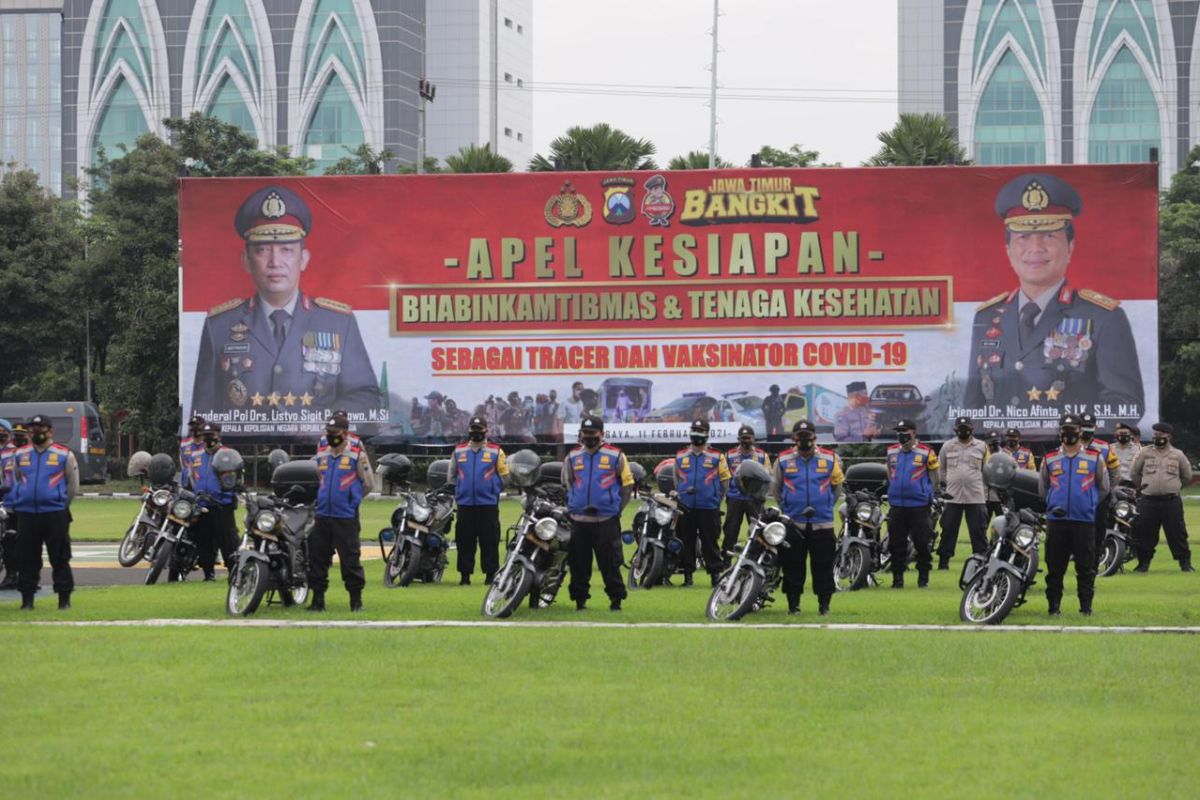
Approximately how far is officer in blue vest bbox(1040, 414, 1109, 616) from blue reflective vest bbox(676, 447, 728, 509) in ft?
15.4

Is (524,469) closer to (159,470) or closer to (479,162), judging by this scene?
(159,470)

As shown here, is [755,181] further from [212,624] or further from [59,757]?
[59,757]

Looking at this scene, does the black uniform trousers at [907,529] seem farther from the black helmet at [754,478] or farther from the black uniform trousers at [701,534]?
the black helmet at [754,478]

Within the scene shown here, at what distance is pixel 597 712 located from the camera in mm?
11039

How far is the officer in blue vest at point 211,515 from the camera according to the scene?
2166 cm

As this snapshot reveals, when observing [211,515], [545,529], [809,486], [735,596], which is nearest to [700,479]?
[809,486]

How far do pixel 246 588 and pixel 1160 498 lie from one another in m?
12.5

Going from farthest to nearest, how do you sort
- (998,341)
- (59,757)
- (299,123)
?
(299,123) → (998,341) → (59,757)

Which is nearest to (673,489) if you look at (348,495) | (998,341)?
(348,495)

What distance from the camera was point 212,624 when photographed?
52.6 ft

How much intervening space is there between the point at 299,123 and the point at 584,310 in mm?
75252

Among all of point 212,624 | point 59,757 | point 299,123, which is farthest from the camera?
point 299,123

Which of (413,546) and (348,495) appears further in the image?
(413,546)

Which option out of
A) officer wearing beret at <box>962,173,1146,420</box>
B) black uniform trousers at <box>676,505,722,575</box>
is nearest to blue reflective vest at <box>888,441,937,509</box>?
black uniform trousers at <box>676,505,722,575</box>
